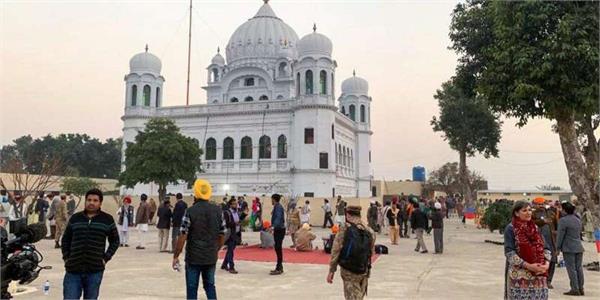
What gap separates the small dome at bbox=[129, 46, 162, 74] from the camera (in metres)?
45.7

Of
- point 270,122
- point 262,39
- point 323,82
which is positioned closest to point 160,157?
point 270,122

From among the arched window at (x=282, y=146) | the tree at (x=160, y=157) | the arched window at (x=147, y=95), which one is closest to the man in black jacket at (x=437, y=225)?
the tree at (x=160, y=157)

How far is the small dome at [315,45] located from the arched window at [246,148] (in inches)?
345

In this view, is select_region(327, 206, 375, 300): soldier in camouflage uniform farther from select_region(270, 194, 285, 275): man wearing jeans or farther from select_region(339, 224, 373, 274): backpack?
select_region(270, 194, 285, 275): man wearing jeans

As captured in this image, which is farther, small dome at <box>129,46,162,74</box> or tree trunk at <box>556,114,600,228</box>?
small dome at <box>129,46,162,74</box>

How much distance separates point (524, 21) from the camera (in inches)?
498

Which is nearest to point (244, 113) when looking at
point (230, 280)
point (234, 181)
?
point (234, 181)

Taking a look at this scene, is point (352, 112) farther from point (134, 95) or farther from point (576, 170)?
point (576, 170)

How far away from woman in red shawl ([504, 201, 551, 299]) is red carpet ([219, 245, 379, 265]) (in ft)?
21.8

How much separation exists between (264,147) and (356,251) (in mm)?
36465

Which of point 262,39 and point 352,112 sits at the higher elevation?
point 262,39

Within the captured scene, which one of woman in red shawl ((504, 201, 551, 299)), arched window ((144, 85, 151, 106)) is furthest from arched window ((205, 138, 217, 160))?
woman in red shawl ((504, 201, 551, 299))

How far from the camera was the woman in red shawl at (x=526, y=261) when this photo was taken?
204 inches

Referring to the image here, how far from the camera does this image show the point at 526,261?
5219 mm
